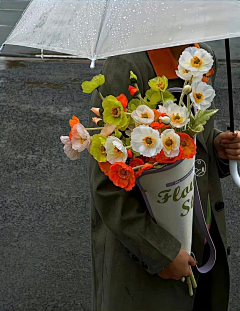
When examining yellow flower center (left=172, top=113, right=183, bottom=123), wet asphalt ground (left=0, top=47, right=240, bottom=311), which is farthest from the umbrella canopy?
wet asphalt ground (left=0, top=47, right=240, bottom=311)

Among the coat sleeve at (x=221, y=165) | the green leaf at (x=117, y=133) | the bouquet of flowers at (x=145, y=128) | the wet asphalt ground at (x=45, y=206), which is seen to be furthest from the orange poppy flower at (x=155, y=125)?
the wet asphalt ground at (x=45, y=206)

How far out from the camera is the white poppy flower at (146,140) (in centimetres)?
151

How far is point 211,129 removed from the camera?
2.09 meters

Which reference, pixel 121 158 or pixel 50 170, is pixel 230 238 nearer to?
pixel 50 170

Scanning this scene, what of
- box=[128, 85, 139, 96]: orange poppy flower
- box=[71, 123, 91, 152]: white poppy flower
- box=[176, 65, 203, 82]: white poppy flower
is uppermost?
box=[176, 65, 203, 82]: white poppy flower

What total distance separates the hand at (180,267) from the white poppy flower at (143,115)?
52 cm

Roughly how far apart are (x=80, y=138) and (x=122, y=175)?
195mm

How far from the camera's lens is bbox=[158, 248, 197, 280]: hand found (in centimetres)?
179

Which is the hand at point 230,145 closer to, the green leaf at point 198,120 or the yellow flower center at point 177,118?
the green leaf at point 198,120

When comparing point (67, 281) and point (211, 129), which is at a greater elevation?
point (211, 129)

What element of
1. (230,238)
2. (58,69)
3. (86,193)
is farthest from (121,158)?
(58,69)

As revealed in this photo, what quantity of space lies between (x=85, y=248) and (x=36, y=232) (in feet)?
1.35

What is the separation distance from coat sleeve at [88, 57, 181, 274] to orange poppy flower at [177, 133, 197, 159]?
11.2 inches

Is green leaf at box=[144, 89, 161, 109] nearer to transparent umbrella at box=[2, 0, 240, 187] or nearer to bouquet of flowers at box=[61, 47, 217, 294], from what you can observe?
bouquet of flowers at box=[61, 47, 217, 294]
